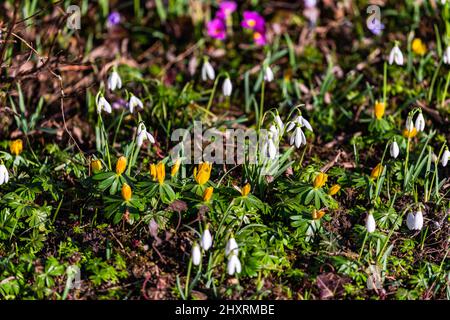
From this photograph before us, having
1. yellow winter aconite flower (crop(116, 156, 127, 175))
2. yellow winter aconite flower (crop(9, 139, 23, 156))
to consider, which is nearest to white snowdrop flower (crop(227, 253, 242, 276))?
yellow winter aconite flower (crop(116, 156, 127, 175))

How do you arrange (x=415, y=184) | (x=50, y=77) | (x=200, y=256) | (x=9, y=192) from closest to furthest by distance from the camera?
(x=200, y=256) → (x=9, y=192) → (x=415, y=184) → (x=50, y=77)

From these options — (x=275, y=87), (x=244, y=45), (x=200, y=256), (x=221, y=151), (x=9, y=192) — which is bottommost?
(x=200, y=256)

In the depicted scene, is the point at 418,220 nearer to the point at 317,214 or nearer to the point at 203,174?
the point at 317,214

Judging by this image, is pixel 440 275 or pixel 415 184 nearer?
pixel 440 275

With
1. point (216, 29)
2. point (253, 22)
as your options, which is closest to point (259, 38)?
point (253, 22)
